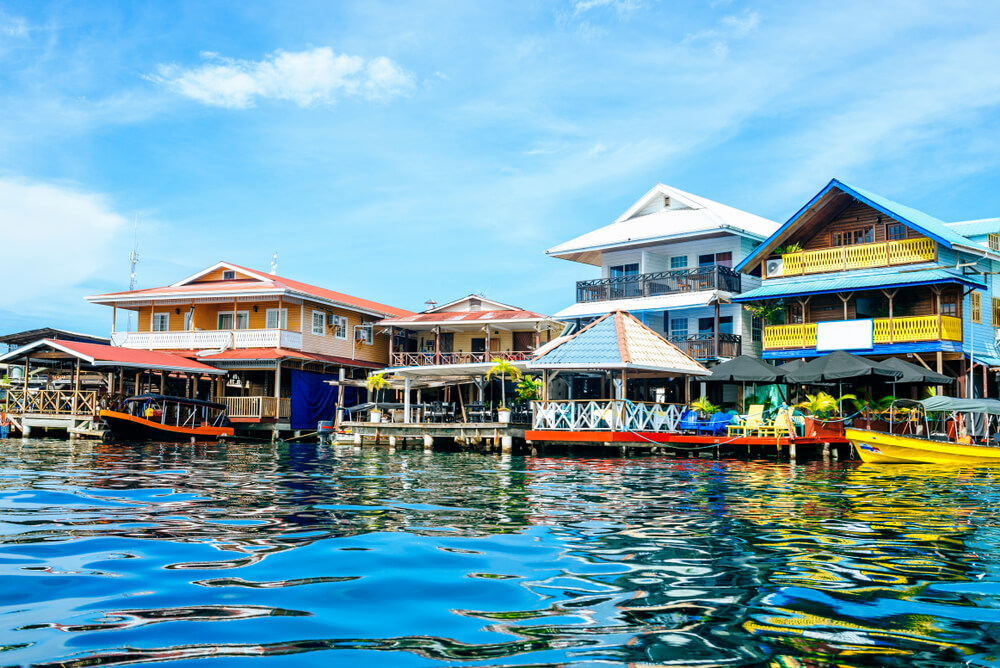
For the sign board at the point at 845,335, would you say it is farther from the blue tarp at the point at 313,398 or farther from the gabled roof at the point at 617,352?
the blue tarp at the point at 313,398

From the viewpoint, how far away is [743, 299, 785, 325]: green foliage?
31.3 meters

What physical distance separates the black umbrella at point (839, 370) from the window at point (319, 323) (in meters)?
22.1

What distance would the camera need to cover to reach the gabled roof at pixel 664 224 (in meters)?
34.1

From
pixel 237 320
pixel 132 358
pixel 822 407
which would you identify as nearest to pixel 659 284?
pixel 822 407

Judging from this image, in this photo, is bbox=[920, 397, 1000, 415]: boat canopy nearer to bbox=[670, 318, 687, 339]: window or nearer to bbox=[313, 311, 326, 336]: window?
bbox=[670, 318, 687, 339]: window

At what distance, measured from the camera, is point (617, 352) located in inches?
993

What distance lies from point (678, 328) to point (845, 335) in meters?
7.37

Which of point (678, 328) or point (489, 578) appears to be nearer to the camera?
point (489, 578)

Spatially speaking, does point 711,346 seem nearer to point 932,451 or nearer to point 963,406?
point 963,406

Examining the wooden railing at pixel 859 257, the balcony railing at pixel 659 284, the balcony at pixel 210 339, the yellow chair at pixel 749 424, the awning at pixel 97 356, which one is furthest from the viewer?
the balcony at pixel 210 339

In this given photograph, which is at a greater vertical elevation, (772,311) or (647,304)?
(647,304)

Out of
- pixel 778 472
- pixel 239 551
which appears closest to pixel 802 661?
pixel 239 551

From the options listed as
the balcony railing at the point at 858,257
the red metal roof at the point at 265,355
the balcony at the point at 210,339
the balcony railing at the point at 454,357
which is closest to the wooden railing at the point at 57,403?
the balcony at the point at 210,339

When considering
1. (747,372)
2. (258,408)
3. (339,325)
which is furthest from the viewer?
(339,325)
